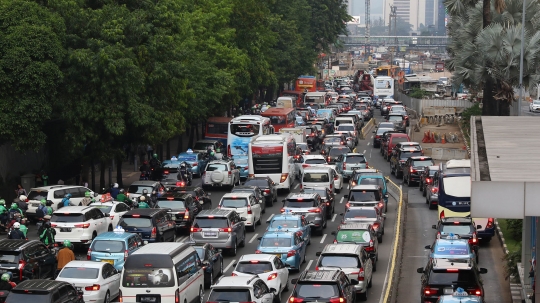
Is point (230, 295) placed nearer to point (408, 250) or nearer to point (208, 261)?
point (208, 261)

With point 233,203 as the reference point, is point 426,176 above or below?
below

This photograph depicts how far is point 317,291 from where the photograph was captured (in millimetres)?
23859

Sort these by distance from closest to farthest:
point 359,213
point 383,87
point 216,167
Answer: point 359,213 < point 216,167 < point 383,87

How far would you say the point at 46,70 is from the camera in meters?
42.9

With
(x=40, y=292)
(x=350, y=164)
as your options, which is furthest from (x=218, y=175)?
(x=40, y=292)

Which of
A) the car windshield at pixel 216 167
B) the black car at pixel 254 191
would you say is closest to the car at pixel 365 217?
the black car at pixel 254 191

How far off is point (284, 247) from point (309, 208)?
308 inches

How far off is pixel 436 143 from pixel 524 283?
1765 inches

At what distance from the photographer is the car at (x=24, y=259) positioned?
2762cm

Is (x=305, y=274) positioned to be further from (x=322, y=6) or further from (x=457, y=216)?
(x=322, y=6)

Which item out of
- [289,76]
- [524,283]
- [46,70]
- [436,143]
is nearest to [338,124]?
[436,143]

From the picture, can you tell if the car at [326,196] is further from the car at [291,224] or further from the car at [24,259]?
the car at [24,259]

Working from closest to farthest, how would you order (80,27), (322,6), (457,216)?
(457,216) < (80,27) < (322,6)

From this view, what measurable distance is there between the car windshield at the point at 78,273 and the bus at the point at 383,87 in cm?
9936
